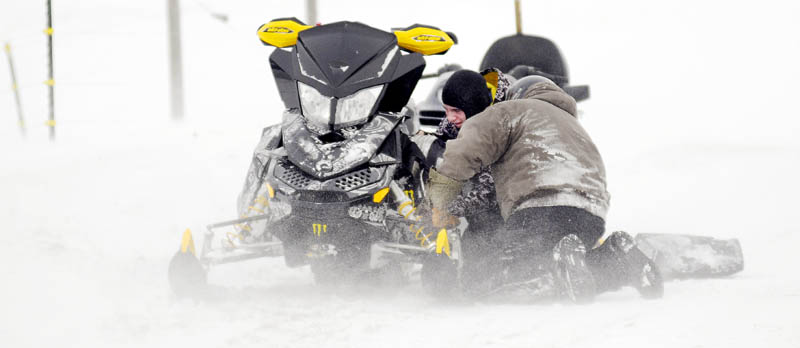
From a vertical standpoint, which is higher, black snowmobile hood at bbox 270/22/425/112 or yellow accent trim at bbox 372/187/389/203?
black snowmobile hood at bbox 270/22/425/112

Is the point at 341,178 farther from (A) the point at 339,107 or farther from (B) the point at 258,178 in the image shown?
(B) the point at 258,178

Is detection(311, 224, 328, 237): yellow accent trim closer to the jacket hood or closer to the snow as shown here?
the snow

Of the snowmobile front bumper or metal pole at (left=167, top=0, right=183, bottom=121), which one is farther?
metal pole at (left=167, top=0, right=183, bottom=121)

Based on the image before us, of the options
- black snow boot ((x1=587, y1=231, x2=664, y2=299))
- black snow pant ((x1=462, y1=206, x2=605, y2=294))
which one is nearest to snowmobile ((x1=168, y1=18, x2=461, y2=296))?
black snow pant ((x1=462, y1=206, x2=605, y2=294))

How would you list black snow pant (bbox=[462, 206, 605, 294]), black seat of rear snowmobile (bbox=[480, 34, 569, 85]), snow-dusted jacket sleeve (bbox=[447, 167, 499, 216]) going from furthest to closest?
black seat of rear snowmobile (bbox=[480, 34, 569, 85])
snow-dusted jacket sleeve (bbox=[447, 167, 499, 216])
black snow pant (bbox=[462, 206, 605, 294])

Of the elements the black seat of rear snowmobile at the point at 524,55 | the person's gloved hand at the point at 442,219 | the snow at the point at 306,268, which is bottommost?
the snow at the point at 306,268

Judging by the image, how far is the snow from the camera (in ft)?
10.7

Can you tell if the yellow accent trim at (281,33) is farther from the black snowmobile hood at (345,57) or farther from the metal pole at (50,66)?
the metal pole at (50,66)

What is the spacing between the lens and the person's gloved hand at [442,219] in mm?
4250

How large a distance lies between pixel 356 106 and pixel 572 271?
1319 millimetres

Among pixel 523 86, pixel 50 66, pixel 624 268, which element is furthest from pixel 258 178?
→ pixel 50 66

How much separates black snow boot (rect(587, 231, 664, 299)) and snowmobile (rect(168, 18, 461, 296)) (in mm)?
711

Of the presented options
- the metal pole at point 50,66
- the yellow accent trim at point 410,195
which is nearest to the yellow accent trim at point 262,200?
the yellow accent trim at point 410,195

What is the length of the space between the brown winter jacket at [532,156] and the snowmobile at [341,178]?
0.91 ft
